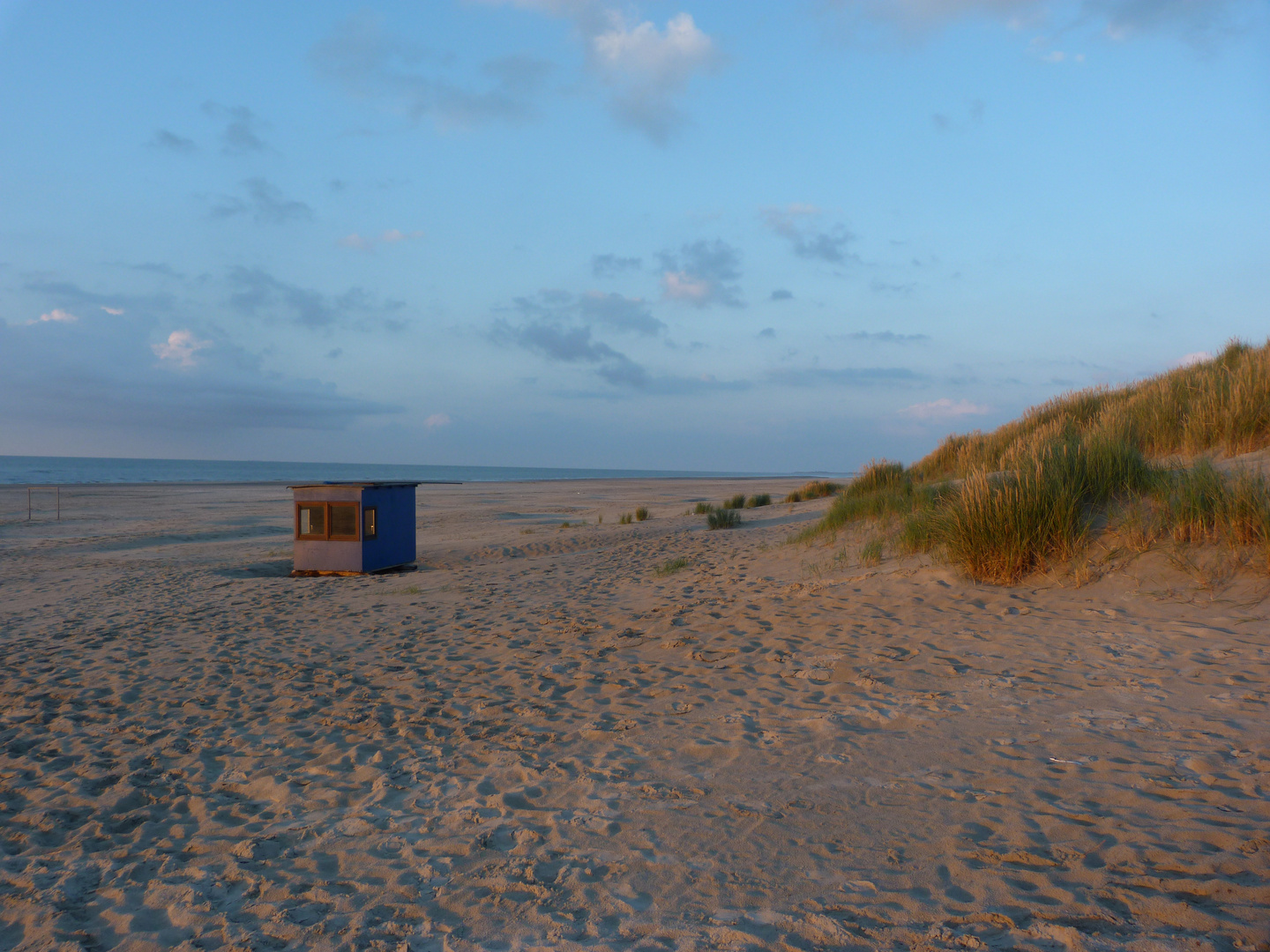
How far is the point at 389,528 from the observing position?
45.1ft

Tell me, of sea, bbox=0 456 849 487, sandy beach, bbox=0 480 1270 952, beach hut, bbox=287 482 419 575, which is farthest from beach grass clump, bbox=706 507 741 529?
sea, bbox=0 456 849 487

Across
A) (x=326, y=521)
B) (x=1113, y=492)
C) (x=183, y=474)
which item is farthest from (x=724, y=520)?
(x=183, y=474)

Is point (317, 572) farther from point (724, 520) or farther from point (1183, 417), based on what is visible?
point (1183, 417)

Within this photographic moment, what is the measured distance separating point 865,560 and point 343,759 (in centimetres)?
637

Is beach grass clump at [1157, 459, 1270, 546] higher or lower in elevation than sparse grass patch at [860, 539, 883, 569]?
higher

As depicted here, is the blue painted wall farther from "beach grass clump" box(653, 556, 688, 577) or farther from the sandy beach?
"beach grass clump" box(653, 556, 688, 577)

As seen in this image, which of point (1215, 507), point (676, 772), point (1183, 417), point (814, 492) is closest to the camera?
point (676, 772)

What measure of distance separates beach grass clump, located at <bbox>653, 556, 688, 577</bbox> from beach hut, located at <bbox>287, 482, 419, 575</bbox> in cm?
565

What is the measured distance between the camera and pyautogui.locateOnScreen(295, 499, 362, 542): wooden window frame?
42.7 feet

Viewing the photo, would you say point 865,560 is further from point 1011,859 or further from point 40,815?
point 40,815

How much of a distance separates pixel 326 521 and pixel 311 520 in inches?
14.6

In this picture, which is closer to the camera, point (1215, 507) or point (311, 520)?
point (1215, 507)

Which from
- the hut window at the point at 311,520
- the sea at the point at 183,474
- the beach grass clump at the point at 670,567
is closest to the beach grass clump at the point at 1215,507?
the beach grass clump at the point at 670,567

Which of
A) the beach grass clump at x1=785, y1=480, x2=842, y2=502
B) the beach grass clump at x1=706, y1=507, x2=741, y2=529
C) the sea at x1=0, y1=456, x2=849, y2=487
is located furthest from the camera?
the sea at x1=0, y1=456, x2=849, y2=487
